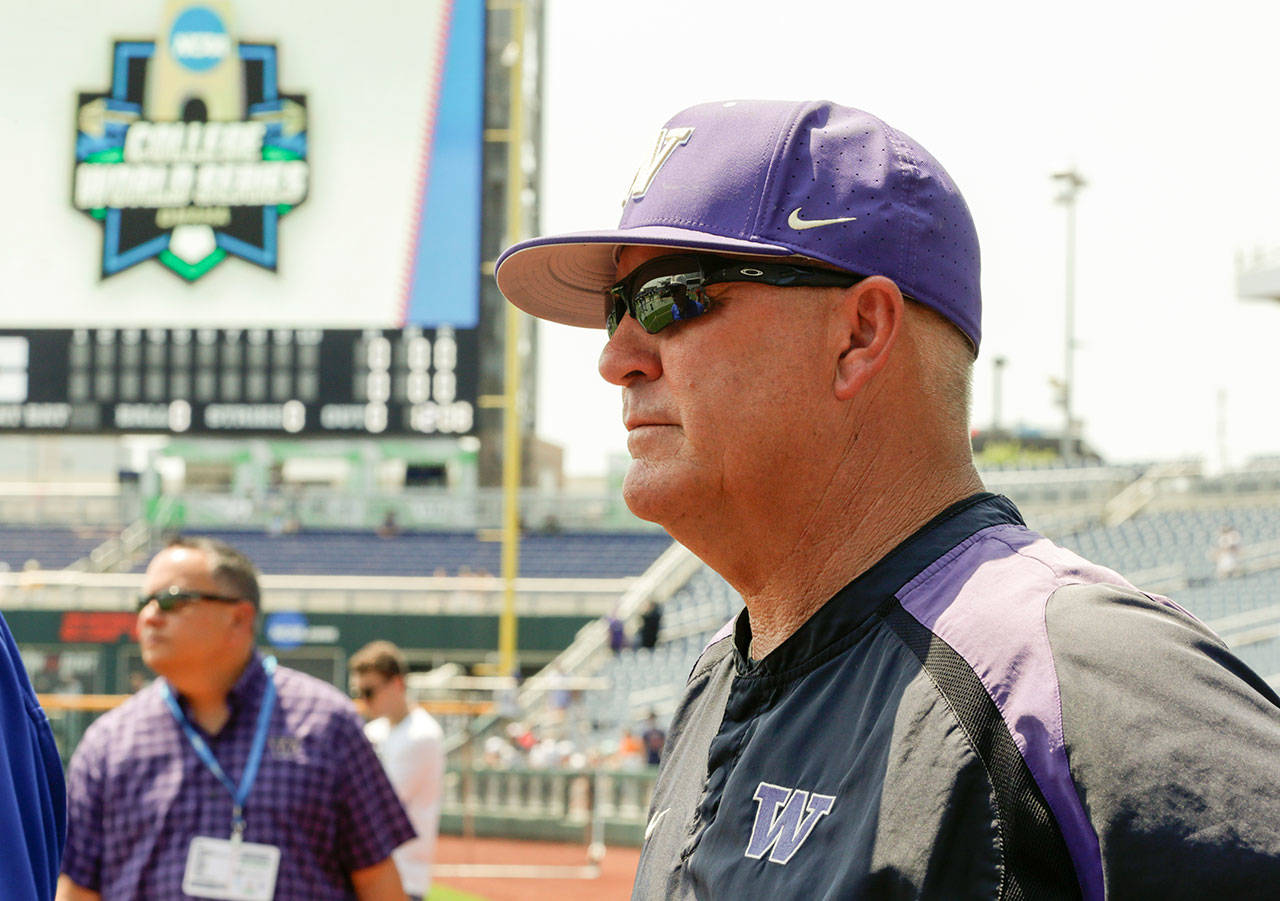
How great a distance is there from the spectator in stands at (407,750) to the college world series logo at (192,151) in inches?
502

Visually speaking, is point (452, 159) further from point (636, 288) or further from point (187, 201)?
point (636, 288)

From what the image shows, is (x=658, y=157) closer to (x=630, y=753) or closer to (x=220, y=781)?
(x=220, y=781)

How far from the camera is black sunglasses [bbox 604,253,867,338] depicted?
1189 millimetres

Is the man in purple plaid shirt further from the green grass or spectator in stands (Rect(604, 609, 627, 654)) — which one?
spectator in stands (Rect(604, 609, 627, 654))

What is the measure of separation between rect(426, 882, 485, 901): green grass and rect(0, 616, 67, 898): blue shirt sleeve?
7.41 metres

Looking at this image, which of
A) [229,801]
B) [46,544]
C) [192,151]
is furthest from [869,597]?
[46,544]

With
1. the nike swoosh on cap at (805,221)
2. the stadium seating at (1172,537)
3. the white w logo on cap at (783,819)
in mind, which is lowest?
the stadium seating at (1172,537)

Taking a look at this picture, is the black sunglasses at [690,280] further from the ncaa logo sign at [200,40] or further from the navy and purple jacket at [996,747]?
the ncaa logo sign at [200,40]

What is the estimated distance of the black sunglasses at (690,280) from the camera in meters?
1.19

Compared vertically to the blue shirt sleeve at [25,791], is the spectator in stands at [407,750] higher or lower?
lower

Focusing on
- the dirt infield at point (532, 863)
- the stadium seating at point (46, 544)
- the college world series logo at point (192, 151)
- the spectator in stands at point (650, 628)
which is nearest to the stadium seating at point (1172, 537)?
the spectator in stands at point (650, 628)

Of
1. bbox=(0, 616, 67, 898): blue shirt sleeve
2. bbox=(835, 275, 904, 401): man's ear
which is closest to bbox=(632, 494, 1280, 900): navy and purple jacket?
bbox=(835, 275, 904, 401): man's ear

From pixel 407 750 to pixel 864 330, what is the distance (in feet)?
13.5

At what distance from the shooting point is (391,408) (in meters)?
16.7
